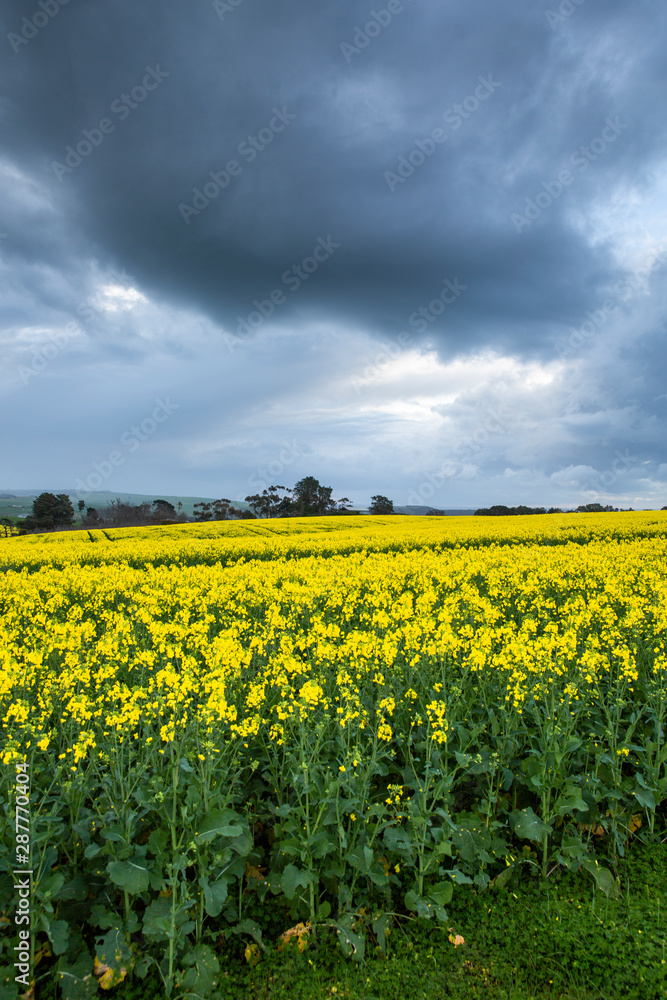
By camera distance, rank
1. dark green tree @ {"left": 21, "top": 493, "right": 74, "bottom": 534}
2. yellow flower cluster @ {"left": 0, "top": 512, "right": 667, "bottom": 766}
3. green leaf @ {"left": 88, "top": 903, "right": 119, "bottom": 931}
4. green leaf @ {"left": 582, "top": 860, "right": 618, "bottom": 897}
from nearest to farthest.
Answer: green leaf @ {"left": 88, "top": 903, "right": 119, "bottom": 931}
green leaf @ {"left": 582, "top": 860, "right": 618, "bottom": 897}
yellow flower cluster @ {"left": 0, "top": 512, "right": 667, "bottom": 766}
dark green tree @ {"left": 21, "top": 493, "right": 74, "bottom": 534}

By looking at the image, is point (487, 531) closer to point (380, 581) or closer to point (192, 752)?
point (380, 581)

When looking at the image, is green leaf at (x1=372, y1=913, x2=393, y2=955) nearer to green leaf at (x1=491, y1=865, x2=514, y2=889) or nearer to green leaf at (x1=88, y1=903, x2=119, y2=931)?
green leaf at (x1=491, y1=865, x2=514, y2=889)

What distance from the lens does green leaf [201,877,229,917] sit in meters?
3.17

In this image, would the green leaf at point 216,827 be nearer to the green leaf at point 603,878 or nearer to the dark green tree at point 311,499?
the green leaf at point 603,878

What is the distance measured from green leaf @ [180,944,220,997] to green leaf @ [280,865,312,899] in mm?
562

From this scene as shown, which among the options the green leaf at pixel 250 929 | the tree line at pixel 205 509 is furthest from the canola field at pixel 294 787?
the tree line at pixel 205 509

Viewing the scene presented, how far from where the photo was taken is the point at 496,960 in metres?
3.41

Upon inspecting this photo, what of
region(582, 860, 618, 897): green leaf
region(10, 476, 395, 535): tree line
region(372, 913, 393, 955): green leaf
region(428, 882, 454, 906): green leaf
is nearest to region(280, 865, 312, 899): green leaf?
region(372, 913, 393, 955): green leaf

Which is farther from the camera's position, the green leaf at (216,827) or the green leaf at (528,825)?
the green leaf at (528,825)

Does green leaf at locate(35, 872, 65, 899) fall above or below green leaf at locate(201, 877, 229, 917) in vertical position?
above

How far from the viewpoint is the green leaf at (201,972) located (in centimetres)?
306

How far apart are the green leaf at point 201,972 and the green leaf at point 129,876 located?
53 centimetres

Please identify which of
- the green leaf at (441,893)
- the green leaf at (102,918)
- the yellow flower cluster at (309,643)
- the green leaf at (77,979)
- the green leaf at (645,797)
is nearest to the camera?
the green leaf at (77,979)

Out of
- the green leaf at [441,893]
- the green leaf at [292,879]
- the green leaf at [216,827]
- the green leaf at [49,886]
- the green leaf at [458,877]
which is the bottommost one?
the green leaf at [441,893]
